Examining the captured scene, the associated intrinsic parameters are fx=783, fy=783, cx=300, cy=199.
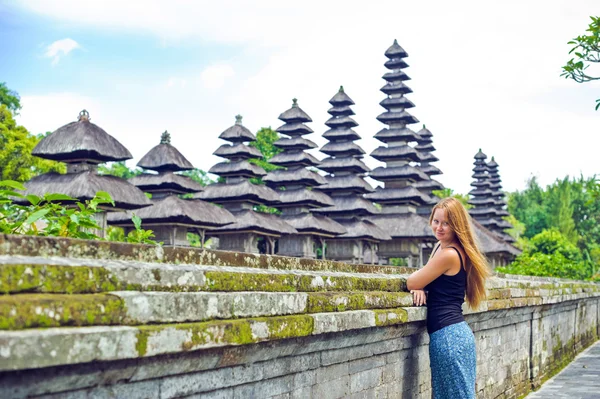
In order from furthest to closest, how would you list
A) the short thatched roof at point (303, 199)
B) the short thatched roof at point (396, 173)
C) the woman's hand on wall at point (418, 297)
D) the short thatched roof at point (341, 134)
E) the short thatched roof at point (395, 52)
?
the short thatched roof at point (395, 52) → the short thatched roof at point (341, 134) → the short thatched roof at point (396, 173) → the short thatched roof at point (303, 199) → the woman's hand on wall at point (418, 297)

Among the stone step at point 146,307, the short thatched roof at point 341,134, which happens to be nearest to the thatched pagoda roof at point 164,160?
Answer: the short thatched roof at point 341,134

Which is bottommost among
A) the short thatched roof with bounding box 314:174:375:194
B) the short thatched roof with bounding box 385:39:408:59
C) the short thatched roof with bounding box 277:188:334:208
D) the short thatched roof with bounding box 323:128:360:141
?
the short thatched roof with bounding box 277:188:334:208

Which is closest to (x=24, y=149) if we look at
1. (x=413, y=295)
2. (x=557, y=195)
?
(x=413, y=295)

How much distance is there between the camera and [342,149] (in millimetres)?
47438

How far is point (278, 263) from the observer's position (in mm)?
4414

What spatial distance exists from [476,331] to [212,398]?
4691mm

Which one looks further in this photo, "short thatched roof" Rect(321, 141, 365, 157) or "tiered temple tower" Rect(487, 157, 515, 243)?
"tiered temple tower" Rect(487, 157, 515, 243)

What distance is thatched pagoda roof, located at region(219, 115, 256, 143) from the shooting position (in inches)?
1626

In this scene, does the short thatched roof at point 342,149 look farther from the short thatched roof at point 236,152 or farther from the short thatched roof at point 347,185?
the short thatched roof at point 236,152

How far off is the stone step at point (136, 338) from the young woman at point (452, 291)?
1175 mm

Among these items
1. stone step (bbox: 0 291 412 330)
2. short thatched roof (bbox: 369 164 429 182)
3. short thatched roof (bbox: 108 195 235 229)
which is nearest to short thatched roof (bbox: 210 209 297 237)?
short thatched roof (bbox: 108 195 235 229)

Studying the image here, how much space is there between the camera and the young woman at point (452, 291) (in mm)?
5199

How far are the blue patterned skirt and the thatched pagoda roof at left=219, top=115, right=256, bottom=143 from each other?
3623 cm

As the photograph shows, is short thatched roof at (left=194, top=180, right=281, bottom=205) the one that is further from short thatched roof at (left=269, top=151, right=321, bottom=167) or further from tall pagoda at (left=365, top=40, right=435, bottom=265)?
tall pagoda at (left=365, top=40, right=435, bottom=265)
